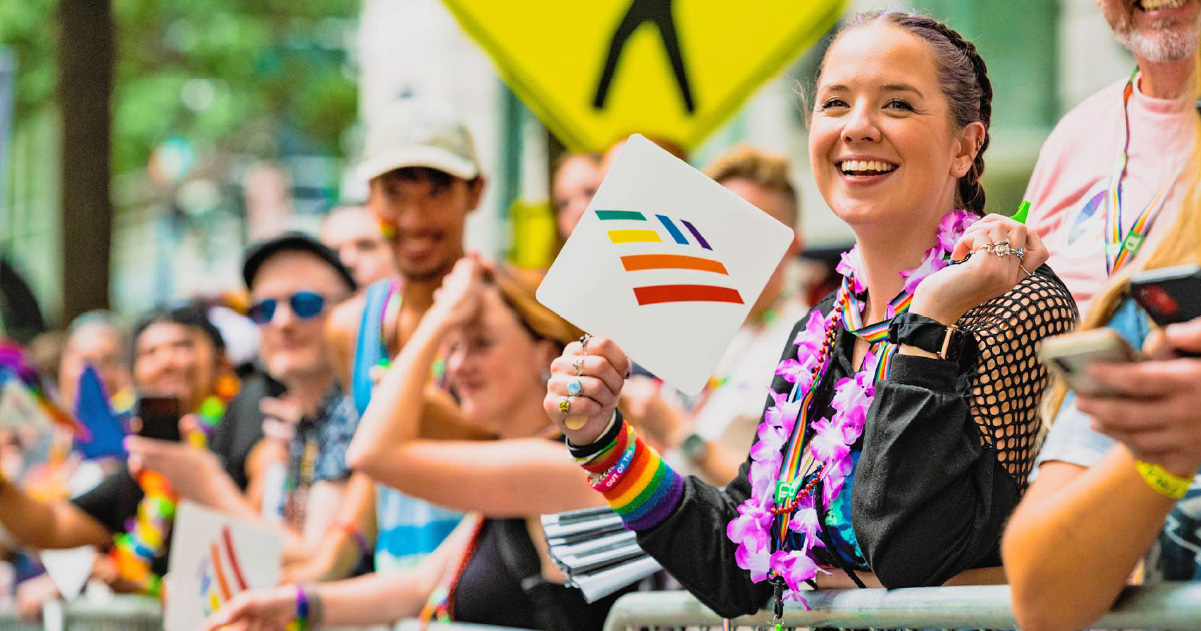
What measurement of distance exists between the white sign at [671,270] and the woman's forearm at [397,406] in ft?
4.42

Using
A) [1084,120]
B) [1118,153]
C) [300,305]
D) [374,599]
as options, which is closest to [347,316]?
[300,305]

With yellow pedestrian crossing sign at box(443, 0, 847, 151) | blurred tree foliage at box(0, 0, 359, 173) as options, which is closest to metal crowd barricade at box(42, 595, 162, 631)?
yellow pedestrian crossing sign at box(443, 0, 847, 151)

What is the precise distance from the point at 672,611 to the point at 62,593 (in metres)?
3.73

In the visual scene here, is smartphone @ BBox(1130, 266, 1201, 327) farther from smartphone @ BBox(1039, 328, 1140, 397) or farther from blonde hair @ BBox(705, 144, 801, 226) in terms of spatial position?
blonde hair @ BBox(705, 144, 801, 226)

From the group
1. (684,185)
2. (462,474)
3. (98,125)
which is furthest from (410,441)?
(98,125)

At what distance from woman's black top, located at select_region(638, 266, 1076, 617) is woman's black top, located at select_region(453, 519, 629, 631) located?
1320mm

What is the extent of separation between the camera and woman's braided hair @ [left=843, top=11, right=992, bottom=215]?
2.72 meters

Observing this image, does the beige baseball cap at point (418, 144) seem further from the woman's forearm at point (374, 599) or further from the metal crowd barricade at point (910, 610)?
the metal crowd barricade at point (910, 610)

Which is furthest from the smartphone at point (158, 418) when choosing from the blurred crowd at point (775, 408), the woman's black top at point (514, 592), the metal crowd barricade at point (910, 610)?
the metal crowd barricade at point (910, 610)

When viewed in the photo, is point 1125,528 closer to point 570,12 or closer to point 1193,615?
point 1193,615

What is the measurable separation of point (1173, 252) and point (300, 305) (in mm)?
4034

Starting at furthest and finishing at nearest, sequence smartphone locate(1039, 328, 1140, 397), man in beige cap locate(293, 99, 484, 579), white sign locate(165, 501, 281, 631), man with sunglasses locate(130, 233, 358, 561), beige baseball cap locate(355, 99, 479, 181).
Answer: man with sunglasses locate(130, 233, 358, 561)
beige baseball cap locate(355, 99, 479, 181)
man in beige cap locate(293, 99, 484, 579)
white sign locate(165, 501, 281, 631)
smartphone locate(1039, 328, 1140, 397)

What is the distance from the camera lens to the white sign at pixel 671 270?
2883 mm

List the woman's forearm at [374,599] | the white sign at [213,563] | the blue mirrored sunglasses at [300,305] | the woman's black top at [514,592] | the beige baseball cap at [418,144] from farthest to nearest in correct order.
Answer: the blue mirrored sunglasses at [300,305] → the beige baseball cap at [418,144] → the white sign at [213,563] → the woman's forearm at [374,599] → the woman's black top at [514,592]
